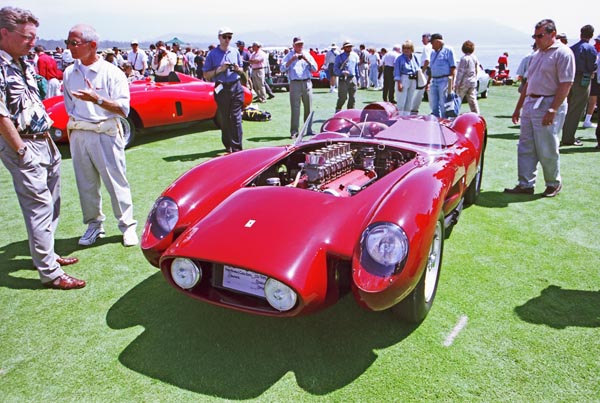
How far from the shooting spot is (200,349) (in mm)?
2871

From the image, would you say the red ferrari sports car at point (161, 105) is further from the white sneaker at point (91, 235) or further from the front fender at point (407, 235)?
the front fender at point (407, 235)

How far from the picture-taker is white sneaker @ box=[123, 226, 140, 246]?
443 cm

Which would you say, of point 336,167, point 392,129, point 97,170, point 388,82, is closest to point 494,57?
point 388,82

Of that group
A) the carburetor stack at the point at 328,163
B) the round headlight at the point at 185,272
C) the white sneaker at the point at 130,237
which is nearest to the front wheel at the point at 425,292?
the carburetor stack at the point at 328,163

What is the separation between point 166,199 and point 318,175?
3.80 ft

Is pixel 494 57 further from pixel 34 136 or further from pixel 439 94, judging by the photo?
pixel 34 136

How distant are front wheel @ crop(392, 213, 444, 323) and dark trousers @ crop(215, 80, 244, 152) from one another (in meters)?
4.87

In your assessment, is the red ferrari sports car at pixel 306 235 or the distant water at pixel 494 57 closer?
the red ferrari sports car at pixel 306 235

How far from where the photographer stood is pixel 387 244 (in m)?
2.62

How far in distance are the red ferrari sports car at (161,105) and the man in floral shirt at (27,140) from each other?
462 centimetres

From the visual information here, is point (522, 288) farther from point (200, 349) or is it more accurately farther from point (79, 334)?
point (79, 334)

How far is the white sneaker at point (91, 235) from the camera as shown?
4.50 metres

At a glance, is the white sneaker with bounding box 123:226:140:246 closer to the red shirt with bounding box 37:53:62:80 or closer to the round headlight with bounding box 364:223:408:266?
the round headlight with bounding box 364:223:408:266

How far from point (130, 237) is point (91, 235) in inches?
16.3
